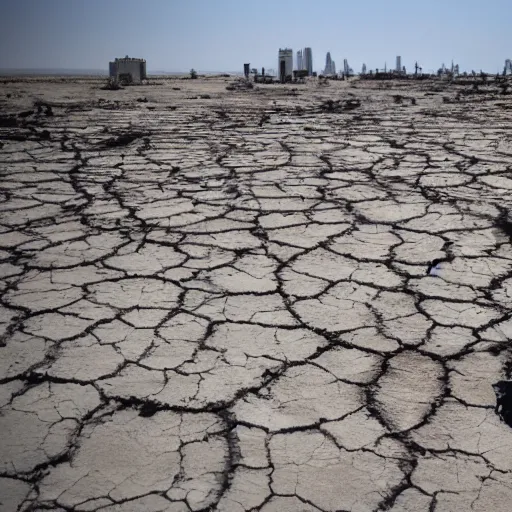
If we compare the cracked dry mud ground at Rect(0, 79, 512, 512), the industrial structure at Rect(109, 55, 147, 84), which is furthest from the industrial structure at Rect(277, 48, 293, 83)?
the cracked dry mud ground at Rect(0, 79, 512, 512)

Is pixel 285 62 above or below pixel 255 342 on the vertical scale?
above

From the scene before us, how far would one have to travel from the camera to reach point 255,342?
1.53 meters

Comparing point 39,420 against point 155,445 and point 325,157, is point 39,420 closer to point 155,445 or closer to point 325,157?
point 155,445

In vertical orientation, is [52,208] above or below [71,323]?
above

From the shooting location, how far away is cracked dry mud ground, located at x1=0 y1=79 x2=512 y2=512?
1050 millimetres

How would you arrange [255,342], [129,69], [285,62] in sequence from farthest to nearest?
[285,62]
[129,69]
[255,342]

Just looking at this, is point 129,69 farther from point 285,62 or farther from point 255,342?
point 255,342

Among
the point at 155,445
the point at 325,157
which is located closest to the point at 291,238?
the point at 155,445

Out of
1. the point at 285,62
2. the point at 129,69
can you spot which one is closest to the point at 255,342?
the point at 129,69

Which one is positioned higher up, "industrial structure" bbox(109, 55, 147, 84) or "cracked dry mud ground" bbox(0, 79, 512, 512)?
"industrial structure" bbox(109, 55, 147, 84)

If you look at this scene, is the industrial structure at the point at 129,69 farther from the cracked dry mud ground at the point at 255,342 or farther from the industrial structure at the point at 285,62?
the cracked dry mud ground at the point at 255,342

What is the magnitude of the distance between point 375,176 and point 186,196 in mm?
1362

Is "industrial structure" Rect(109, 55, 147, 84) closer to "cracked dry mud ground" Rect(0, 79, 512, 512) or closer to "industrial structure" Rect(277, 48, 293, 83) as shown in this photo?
"industrial structure" Rect(277, 48, 293, 83)

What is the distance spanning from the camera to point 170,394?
130 centimetres
